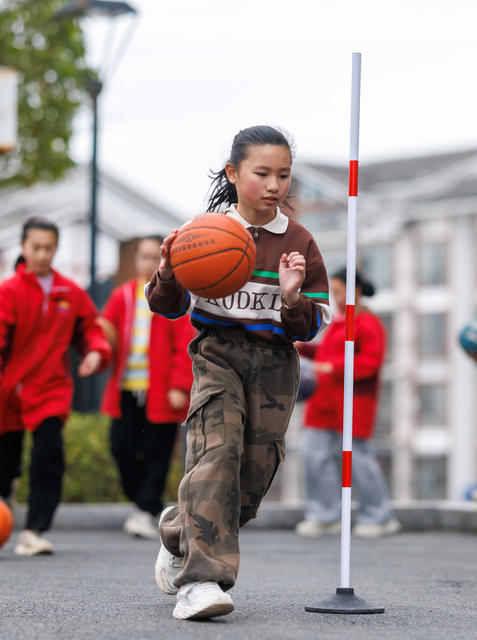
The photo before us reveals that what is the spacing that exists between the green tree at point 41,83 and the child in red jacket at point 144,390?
2065cm

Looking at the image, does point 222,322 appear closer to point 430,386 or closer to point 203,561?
point 203,561

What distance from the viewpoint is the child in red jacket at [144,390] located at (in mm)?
9141

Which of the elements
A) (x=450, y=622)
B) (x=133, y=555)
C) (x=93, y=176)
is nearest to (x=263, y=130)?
(x=450, y=622)

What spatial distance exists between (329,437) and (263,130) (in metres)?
5.83

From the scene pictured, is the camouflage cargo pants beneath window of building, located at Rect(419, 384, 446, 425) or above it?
beneath

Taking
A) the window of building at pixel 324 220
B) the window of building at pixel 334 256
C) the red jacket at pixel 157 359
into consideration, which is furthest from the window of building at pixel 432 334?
the red jacket at pixel 157 359

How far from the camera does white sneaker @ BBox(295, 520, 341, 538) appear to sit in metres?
10.2

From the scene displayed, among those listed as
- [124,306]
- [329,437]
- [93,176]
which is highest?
[93,176]

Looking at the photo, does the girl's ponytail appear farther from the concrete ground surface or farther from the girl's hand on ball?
the concrete ground surface

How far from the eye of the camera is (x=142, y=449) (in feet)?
30.5

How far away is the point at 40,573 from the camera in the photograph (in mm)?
6188

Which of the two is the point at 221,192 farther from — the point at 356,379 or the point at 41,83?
the point at 41,83

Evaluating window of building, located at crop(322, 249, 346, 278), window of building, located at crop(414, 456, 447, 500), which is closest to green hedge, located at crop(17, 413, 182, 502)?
window of building, located at crop(414, 456, 447, 500)

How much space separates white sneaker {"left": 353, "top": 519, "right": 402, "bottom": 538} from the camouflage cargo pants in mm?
5403
